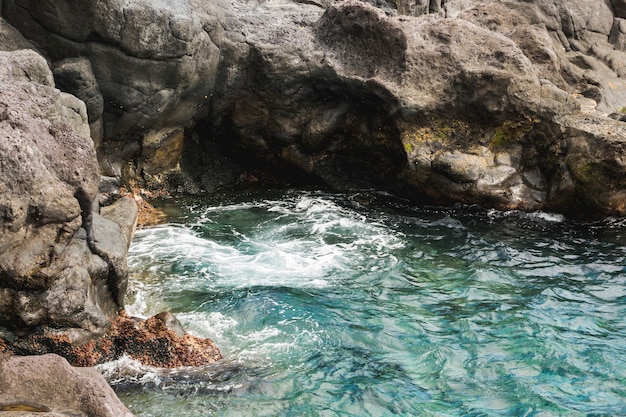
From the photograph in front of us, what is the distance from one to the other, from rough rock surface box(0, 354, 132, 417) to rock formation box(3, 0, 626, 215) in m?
7.82

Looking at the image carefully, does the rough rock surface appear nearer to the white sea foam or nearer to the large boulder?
the large boulder

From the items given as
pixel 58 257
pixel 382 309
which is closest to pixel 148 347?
pixel 58 257

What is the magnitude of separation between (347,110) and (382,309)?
275 inches

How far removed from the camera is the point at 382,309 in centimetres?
1036

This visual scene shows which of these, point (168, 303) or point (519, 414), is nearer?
point (519, 414)

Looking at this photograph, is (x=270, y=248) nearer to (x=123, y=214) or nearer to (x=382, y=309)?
(x=123, y=214)

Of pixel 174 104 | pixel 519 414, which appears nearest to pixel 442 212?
pixel 174 104

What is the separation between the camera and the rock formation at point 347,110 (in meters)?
13.7

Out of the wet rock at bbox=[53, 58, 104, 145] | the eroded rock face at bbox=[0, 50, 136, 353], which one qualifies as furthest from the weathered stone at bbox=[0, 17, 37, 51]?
the eroded rock face at bbox=[0, 50, 136, 353]

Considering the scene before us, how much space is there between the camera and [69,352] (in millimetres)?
7785

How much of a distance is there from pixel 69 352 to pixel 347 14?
11083mm

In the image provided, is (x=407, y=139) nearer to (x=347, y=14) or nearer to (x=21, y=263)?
(x=347, y=14)

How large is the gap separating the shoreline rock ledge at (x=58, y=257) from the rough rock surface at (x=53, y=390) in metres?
1.69

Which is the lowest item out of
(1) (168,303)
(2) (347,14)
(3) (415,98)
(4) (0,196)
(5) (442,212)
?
(1) (168,303)
